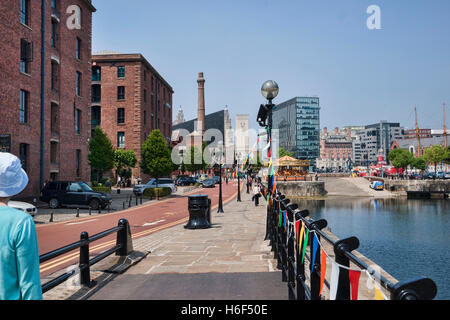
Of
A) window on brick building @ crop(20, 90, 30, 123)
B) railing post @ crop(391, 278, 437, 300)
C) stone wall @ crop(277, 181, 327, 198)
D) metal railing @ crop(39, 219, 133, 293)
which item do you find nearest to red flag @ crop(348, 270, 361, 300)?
railing post @ crop(391, 278, 437, 300)

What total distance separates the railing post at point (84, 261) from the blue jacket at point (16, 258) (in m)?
3.64

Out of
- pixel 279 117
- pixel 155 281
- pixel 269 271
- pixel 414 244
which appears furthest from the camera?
pixel 279 117

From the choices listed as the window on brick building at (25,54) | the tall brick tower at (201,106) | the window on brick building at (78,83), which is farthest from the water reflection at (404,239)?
the tall brick tower at (201,106)

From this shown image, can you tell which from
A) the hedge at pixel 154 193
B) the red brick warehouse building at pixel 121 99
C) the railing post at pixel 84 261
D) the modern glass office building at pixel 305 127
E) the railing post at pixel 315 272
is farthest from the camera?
the modern glass office building at pixel 305 127

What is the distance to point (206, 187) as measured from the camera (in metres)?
55.1

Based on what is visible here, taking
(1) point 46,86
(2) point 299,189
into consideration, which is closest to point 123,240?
(1) point 46,86

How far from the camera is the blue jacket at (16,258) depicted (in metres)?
2.34

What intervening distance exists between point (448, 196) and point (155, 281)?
7316 centimetres

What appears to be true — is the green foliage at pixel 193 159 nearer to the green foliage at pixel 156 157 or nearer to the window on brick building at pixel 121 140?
the window on brick building at pixel 121 140

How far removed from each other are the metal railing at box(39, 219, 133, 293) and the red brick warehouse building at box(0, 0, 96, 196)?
13819 millimetres

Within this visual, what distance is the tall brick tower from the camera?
10250cm

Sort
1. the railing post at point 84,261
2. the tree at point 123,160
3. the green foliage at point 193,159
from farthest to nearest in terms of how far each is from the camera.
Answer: the green foliage at point 193,159, the tree at point 123,160, the railing post at point 84,261

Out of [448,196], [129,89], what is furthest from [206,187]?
[448,196]

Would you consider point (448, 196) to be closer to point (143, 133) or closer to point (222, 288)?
point (143, 133)
